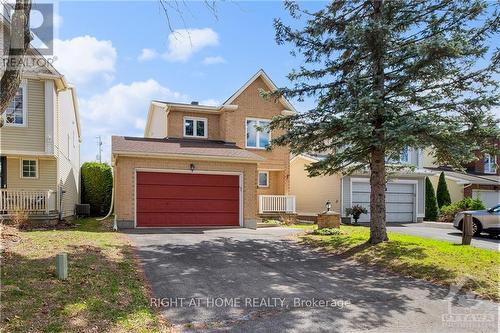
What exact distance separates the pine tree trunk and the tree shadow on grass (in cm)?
719

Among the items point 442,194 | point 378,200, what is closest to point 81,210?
point 378,200

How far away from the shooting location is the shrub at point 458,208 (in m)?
22.2

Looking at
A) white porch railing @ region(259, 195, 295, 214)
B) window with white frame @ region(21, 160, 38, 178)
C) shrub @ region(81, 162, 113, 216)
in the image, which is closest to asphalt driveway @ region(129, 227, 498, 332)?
window with white frame @ region(21, 160, 38, 178)

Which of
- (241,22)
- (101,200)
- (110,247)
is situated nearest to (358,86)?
(241,22)

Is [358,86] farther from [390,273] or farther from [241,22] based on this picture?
[390,273]

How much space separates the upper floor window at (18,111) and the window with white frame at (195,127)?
8159 mm

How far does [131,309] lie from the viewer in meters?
5.58

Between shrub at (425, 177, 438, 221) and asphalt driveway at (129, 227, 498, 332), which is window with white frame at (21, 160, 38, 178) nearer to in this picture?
asphalt driveway at (129, 227, 498, 332)

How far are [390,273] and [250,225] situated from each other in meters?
8.66

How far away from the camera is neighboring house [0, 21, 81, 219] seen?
15.3 m

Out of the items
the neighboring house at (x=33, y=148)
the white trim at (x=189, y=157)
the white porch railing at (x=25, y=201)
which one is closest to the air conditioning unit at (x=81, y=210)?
the neighboring house at (x=33, y=148)

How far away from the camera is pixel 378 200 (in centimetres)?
1157

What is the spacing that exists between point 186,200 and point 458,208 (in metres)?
16.7

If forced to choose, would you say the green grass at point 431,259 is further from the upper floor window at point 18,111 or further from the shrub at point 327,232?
the upper floor window at point 18,111
